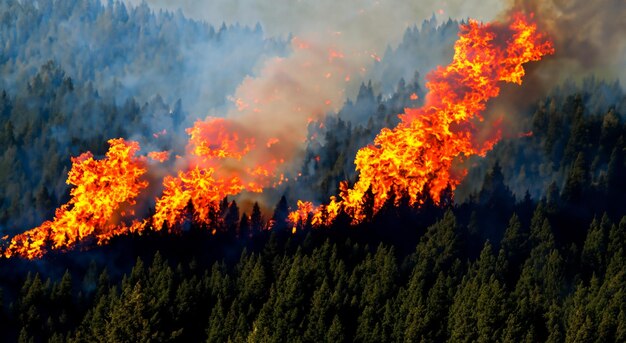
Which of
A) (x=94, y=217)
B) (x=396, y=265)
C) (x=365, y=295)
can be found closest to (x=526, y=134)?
(x=396, y=265)

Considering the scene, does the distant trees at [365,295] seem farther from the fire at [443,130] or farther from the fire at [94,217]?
the fire at [94,217]

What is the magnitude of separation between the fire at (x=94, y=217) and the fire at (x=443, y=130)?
122 feet

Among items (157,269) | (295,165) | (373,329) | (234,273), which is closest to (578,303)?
(373,329)

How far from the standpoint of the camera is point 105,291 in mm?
134875

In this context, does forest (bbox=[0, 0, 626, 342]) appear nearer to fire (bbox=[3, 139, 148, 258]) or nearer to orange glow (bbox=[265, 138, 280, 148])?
fire (bbox=[3, 139, 148, 258])

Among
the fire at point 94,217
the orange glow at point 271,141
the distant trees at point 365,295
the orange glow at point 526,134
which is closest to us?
the distant trees at point 365,295

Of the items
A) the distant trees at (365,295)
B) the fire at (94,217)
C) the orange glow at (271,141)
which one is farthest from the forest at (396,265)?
the orange glow at (271,141)

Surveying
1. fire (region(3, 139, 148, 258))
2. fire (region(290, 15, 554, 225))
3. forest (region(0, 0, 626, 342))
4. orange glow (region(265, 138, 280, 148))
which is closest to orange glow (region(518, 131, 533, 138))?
forest (region(0, 0, 626, 342))

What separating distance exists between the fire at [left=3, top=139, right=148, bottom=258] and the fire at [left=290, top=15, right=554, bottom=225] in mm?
37300

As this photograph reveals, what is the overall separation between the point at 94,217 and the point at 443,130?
2758 inches

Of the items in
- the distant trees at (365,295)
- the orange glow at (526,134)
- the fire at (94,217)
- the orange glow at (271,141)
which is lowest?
the distant trees at (365,295)

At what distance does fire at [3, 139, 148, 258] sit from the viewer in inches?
6639

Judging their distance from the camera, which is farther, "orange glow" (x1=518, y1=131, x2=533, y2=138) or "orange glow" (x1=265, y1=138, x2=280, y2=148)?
"orange glow" (x1=265, y1=138, x2=280, y2=148)

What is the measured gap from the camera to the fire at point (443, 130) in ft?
518
